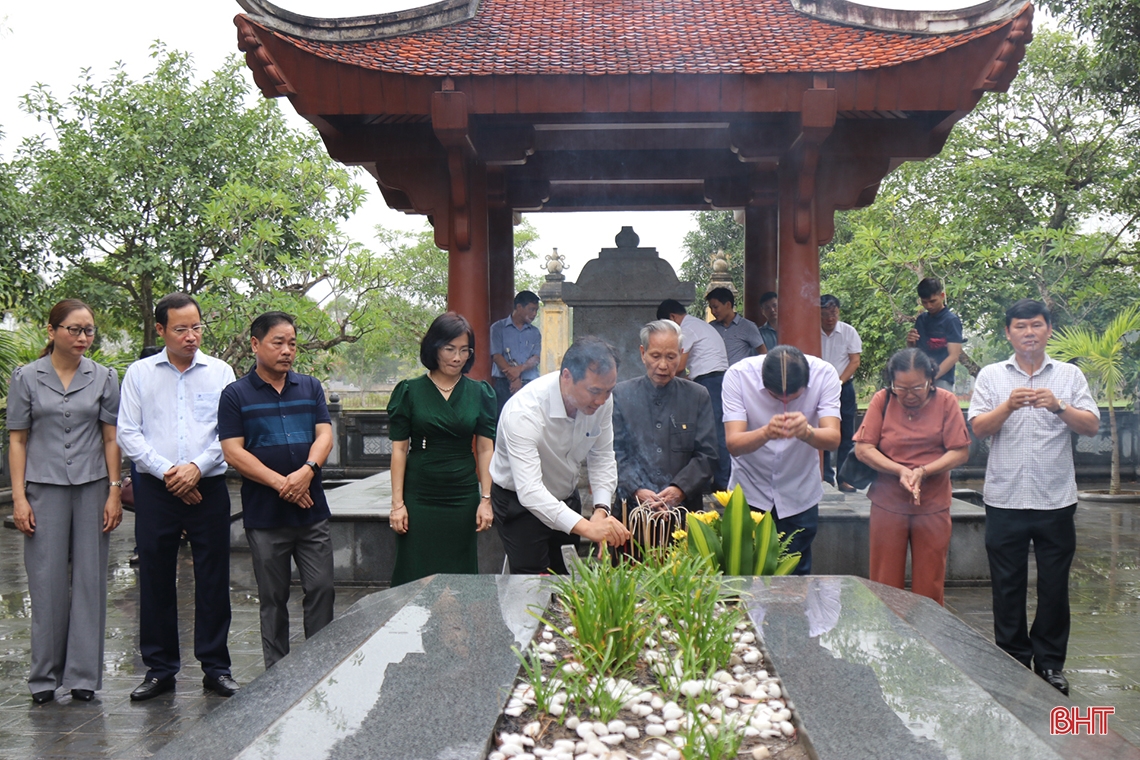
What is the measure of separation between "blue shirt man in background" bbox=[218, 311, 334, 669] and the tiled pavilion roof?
12.5ft

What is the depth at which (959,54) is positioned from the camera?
23.7 ft

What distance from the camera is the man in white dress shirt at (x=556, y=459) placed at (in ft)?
11.9

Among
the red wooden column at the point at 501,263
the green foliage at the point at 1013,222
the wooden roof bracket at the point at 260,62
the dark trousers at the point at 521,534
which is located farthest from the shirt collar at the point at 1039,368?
the green foliage at the point at 1013,222

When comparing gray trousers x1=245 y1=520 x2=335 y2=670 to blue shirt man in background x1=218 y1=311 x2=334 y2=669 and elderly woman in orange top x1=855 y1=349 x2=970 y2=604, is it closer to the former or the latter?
blue shirt man in background x1=218 y1=311 x2=334 y2=669

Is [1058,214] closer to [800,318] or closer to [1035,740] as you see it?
[800,318]

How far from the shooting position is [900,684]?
99.7 inches

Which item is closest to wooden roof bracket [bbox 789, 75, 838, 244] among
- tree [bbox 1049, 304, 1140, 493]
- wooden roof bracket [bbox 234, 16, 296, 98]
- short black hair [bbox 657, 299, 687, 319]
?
short black hair [bbox 657, 299, 687, 319]

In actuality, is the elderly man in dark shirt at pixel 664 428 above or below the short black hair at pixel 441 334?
below

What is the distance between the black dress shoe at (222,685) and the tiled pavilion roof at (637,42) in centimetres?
472

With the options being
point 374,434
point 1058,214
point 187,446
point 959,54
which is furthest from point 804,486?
point 1058,214

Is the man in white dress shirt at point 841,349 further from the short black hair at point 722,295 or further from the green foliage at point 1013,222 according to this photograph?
the green foliage at point 1013,222

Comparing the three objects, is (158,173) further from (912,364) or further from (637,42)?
(912,364)

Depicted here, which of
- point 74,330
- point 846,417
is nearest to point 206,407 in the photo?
point 74,330

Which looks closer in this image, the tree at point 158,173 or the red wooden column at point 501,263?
the red wooden column at point 501,263
